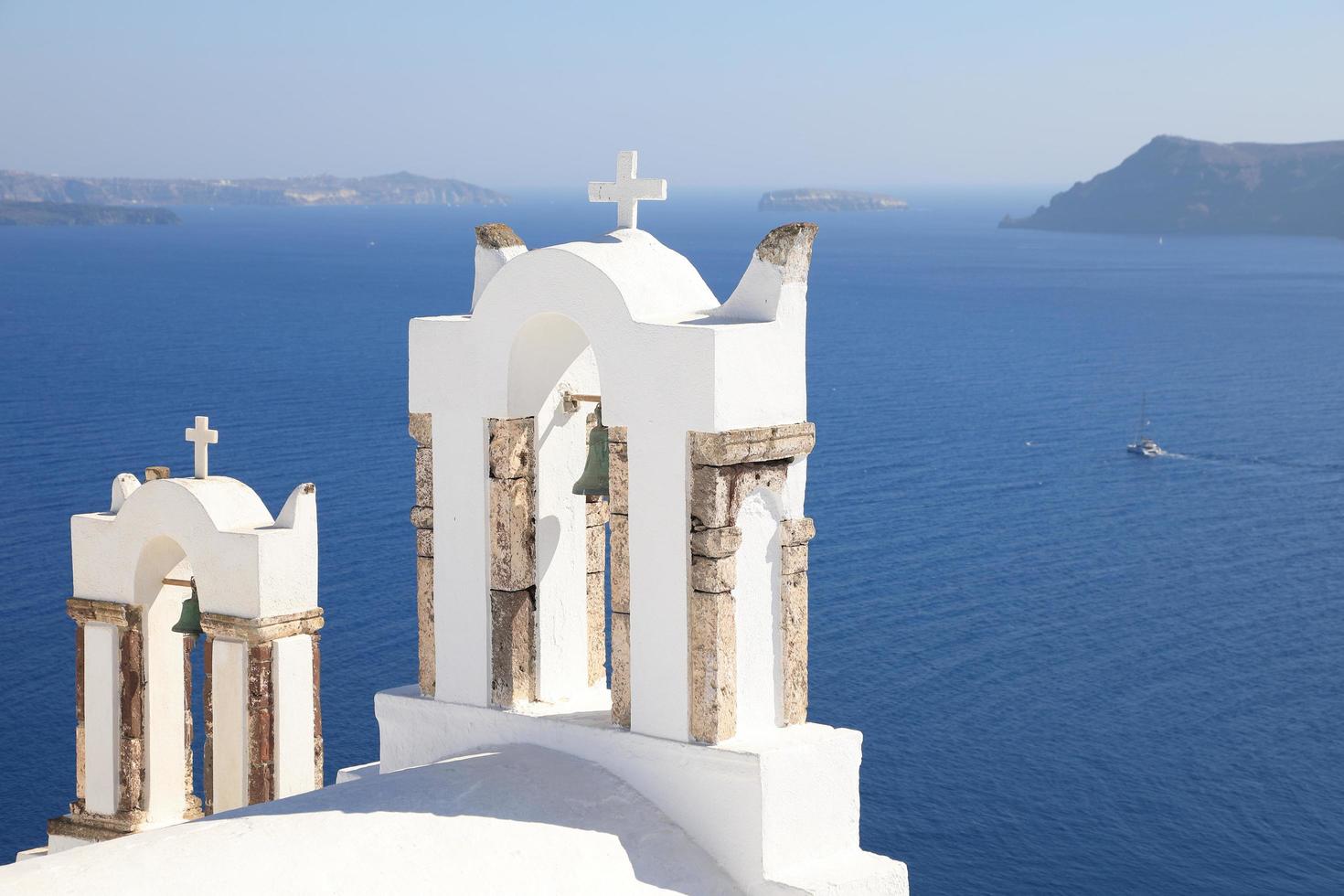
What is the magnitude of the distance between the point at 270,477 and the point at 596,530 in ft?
169

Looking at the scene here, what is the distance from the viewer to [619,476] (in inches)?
341

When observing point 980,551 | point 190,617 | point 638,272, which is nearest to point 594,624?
point 638,272

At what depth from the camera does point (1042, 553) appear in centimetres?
6172

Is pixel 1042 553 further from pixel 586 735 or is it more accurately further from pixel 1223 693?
pixel 586 735

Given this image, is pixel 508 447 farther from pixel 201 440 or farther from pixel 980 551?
pixel 980 551

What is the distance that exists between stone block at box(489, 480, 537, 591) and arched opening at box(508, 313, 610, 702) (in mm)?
Answer: 74

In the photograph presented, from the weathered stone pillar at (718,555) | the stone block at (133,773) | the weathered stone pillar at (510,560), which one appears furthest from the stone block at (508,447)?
the stone block at (133,773)

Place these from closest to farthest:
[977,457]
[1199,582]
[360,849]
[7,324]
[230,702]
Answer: [360,849] < [230,702] < [1199,582] < [977,457] < [7,324]

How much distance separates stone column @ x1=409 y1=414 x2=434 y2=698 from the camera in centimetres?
952

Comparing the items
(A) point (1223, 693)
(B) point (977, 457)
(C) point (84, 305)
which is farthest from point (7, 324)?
(A) point (1223, 693)

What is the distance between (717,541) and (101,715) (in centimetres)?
624

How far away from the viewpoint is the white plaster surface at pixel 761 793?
26.7 ft

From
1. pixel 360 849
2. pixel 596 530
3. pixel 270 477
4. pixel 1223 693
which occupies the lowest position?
pixel 1223 693

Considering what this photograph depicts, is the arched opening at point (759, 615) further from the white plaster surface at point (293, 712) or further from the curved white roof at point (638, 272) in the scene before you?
the white plaster surface at point (293, 712)
